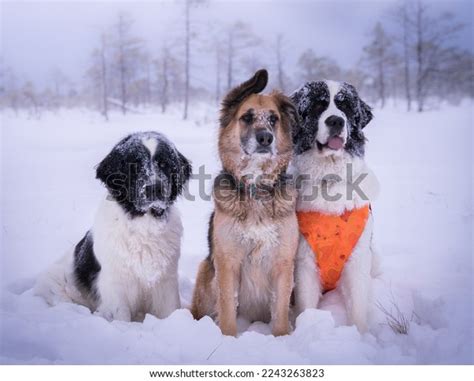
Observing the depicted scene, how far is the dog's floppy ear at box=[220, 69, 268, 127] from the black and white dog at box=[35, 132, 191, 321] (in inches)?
23.9

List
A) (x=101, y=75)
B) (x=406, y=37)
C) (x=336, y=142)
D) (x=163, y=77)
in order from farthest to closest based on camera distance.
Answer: (x=101, y=75) → (x=163, y=77) → (x=406, y=37) → (x=336, y=142)

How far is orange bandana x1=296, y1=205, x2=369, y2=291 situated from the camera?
11.5 feet

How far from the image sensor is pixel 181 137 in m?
9.27

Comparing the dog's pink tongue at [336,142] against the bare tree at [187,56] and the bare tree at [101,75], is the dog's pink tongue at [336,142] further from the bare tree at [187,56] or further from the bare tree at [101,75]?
the bare tree at [101,75]

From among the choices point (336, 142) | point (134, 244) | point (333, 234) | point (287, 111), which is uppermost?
point (287, 111)

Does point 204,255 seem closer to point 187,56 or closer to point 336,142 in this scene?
point 336,142

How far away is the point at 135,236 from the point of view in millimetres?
3697

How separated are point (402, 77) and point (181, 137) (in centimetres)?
667

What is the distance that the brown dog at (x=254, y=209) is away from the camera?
3.35 metres

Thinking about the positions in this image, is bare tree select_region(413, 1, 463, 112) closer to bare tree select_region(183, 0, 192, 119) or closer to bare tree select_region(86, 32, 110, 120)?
bare tree select_region(183, 0, 192, 119)

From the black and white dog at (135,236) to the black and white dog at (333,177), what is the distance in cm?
114

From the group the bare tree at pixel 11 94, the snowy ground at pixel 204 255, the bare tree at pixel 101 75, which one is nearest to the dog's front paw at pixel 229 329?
the snowy ground at pixel 204 255

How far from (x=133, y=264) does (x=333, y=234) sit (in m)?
1.72

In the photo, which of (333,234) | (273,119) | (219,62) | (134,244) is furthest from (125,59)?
(333,234)
